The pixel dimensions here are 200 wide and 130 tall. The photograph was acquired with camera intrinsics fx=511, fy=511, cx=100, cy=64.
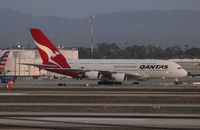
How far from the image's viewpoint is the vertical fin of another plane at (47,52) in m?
74.0

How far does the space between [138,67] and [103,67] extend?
5170 millimetres

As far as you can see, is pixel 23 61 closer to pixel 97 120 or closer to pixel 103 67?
pixel 103 67

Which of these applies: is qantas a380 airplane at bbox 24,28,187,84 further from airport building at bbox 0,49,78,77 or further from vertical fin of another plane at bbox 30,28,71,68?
airport building at bbox 0,49,78,77

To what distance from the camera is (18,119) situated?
2570cm

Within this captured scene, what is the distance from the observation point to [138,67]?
74562 millimetres

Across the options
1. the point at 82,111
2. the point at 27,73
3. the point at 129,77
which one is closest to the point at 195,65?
the point at 27,73

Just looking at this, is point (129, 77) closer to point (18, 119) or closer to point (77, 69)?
point (77, 69)

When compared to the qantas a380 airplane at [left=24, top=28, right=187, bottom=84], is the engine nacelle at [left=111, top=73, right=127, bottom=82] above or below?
below

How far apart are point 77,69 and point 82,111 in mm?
43702

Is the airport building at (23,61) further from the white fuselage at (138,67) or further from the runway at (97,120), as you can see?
the runway at (97,120)

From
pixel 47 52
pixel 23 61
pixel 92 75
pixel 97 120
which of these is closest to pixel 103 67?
pixel 92 75

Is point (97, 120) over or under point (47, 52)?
under

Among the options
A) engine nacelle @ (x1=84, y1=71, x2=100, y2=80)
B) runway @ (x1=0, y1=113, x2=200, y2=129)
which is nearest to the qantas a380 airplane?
engine nacelle @ (x1=84, y1=71, x2=100, y2=80)

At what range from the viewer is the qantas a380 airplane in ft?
243
